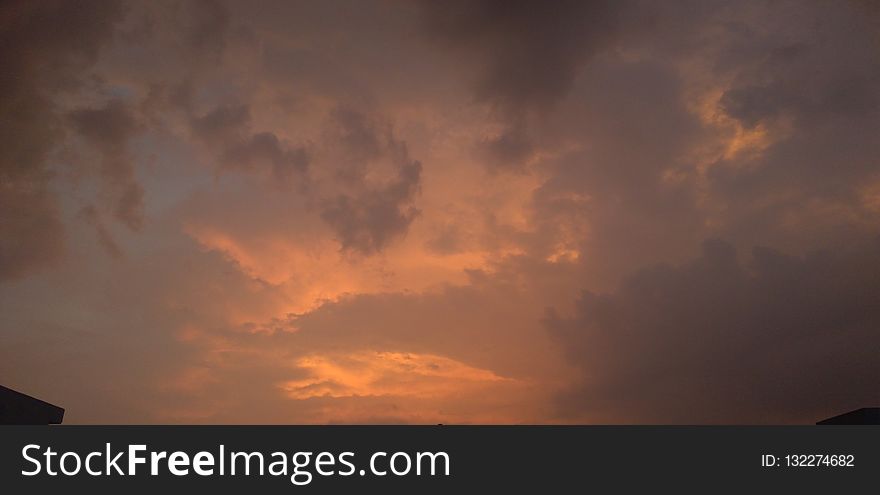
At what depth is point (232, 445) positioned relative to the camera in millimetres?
13086

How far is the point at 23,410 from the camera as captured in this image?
2850 cm

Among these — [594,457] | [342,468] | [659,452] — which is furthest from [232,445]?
[659,452]

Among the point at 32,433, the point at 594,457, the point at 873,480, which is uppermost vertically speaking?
the point at 32,433

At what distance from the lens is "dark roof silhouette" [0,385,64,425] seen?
89.9 feet

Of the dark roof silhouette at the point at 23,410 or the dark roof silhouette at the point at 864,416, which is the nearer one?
the dark roof silhouette at the point at 864,416

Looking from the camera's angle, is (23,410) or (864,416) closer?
(864,416)

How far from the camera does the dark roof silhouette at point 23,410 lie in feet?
89.9

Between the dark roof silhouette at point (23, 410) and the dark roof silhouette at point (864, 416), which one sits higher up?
the dark roof silhouette at point (23, 410)

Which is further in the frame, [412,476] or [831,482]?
[831,482]

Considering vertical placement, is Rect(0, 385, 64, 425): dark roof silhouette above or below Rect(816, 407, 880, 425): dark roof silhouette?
above

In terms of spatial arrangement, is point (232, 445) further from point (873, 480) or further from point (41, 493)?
point (873, 480)

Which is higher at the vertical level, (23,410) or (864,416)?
(23,410)

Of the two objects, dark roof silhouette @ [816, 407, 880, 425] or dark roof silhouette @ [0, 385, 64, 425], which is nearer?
dark roof silhouette @ [816, 407, 880, 425]

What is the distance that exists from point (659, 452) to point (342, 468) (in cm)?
725
